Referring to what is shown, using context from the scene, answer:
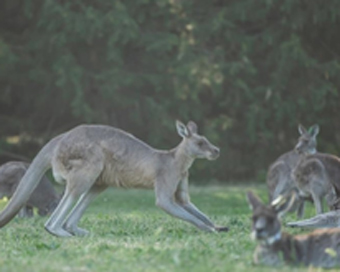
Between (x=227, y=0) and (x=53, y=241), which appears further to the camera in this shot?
(x=227, y=0)

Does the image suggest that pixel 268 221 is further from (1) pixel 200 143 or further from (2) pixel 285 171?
(2) pixel 285 171

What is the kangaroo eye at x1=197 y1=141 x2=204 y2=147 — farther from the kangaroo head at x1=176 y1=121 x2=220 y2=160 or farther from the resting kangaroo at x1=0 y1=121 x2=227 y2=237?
the resting kangaroo at x1=0 y1=121 x2=227 y2=237

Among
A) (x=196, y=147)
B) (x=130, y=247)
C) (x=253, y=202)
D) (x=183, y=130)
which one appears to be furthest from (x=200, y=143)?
(x=253, y=202)

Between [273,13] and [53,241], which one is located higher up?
[273,13]

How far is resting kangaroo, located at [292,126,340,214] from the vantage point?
488 inches

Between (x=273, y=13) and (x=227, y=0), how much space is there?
1.24 metres

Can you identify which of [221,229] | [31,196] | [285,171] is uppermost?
[221,229]

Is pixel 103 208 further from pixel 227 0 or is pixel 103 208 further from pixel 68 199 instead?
pixel 227 0

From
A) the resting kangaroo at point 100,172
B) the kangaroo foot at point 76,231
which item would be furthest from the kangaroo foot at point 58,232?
the kangaroo foot at point 76,231

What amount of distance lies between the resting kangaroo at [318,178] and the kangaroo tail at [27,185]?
370 cm

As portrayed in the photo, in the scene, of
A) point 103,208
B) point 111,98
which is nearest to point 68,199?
point 103,208

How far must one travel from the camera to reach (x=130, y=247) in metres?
8.39

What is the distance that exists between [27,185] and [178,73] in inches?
548

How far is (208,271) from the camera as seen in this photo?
694 cm
